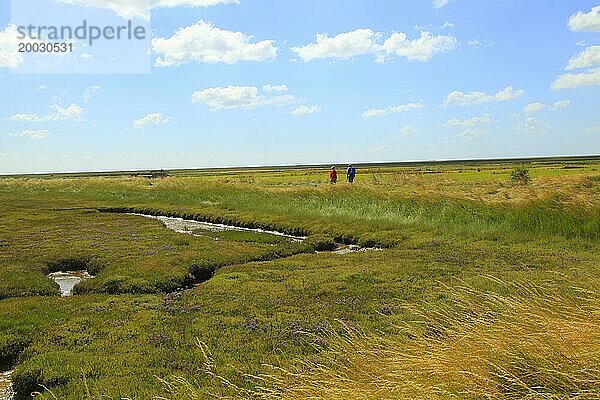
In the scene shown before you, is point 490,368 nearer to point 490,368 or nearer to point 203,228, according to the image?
point 490,368

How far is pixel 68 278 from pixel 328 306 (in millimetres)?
11459

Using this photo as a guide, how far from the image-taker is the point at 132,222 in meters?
36.7

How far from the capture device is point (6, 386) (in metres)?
9.78

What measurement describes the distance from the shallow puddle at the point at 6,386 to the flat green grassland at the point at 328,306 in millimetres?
185

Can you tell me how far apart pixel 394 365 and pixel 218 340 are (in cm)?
576

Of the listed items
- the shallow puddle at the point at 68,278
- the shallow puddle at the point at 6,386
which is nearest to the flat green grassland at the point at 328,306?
the shallow puddle at the point at 6,386

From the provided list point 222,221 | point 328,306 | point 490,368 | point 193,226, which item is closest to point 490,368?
point 490,368

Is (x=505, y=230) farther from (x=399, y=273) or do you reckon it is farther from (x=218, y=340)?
(x=218, y=340)

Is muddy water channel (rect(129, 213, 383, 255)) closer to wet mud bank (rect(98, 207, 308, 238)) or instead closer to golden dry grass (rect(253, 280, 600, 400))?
wet mud bank (rect(98, 207, 308, 238))

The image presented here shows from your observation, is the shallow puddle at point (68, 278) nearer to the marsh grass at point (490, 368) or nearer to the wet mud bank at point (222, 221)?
the wet mud bank at point (222, 221)

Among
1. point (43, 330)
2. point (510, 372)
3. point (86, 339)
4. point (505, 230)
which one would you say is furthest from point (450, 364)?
point (505, 230)

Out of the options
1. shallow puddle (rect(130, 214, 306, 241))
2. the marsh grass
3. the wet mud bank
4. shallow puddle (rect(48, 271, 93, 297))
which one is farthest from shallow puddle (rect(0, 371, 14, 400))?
shallow puddle (rect(130, 214, 306, 241))

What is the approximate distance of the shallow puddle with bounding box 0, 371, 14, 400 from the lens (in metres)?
9.35

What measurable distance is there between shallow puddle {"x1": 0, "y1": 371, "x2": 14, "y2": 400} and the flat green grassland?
0.18 m
